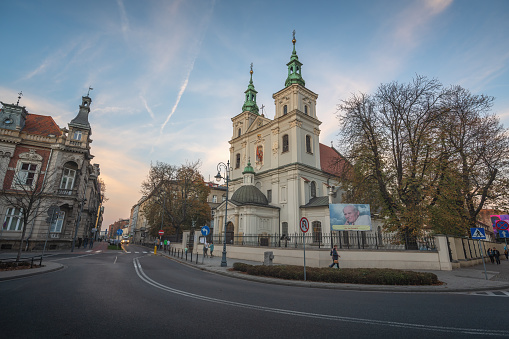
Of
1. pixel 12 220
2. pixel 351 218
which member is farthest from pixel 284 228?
pixel 12 220

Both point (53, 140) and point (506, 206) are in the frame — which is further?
point (53, 140)

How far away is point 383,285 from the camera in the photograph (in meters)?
10.7

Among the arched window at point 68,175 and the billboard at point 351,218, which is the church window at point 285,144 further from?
the arched window at point 68,175

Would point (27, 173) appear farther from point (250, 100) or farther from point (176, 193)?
point (250, 100)

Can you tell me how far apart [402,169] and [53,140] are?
38694 millimetres

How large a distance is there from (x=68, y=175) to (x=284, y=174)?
2777cm

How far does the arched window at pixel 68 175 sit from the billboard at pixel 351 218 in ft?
104

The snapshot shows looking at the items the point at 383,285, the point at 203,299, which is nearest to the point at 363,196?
the point at 383,285

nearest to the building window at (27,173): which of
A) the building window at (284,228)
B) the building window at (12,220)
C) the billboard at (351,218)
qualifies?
the building window at (12,220)

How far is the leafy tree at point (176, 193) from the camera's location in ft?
135

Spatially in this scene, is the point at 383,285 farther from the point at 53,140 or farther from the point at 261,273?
the point at 53,140

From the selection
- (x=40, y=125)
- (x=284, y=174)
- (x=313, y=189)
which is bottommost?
(x=313, y=189)

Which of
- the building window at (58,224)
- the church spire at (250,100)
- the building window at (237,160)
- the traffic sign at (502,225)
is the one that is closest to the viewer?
the traffic sign at (502,225)

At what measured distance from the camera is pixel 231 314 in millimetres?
5957
